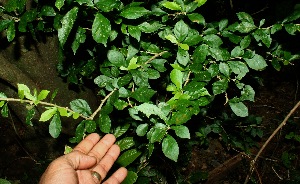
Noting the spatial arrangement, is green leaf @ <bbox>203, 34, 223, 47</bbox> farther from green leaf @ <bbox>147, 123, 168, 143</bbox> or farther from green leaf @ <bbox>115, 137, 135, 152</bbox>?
green leaf @ <bbox>115, 137, 135, 152</bbox>

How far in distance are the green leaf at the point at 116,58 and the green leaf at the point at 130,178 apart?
1.18 metres

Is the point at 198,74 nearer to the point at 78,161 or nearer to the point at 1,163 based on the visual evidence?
the point at 78,161

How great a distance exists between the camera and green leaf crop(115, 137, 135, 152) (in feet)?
7.82

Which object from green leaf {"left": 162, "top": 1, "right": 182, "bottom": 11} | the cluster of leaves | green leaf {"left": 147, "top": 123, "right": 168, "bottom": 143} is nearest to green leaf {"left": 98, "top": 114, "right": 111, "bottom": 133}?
the cluster of leaves

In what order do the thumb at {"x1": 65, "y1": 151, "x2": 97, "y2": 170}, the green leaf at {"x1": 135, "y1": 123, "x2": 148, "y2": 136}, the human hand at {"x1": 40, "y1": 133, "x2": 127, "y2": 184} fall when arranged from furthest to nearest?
the thumb at {"x1": 65, "y1": 151, "x2": 97, "y2": 170}, the human hand at {"x1": 40, "y1": 133, "x2": 127, "y2": 184}, the green leaf at {"x1": 135, "y1": 123, "x2": 148, "y2": 136}

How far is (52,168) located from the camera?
1.76 m

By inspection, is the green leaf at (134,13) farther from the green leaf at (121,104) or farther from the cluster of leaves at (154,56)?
the green leaf at (121,104)

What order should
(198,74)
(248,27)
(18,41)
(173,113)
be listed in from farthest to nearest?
1. (18,41)
2. (248,27)
3. (198,74)
4. (173,113)

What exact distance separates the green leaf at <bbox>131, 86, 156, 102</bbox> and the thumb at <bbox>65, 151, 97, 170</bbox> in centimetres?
75

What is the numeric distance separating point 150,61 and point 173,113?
50 cm

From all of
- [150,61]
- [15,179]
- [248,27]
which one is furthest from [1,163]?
[248,27]

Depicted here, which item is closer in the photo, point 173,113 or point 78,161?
point 173,113

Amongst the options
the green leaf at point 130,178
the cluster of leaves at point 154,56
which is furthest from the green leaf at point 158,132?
the green leaf at point 130,178

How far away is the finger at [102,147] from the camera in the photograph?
213 centimetres
